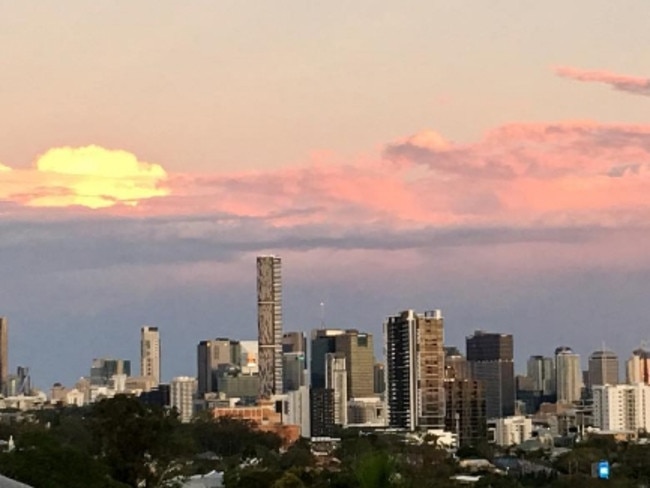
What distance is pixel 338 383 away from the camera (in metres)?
168

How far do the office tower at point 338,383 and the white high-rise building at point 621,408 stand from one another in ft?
74.3

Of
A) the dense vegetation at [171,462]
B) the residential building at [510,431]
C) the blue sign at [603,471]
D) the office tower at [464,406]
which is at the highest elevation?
the office tower at [464,406]

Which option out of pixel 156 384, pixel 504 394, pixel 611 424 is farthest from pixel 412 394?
pixel 156 384

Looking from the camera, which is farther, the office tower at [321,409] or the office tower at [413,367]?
the office tower at [321,409]

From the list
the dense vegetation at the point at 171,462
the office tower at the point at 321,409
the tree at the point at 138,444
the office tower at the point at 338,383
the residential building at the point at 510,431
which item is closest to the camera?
the dense vegetation at the point at 171,462

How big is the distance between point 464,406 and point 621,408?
79.4 feet

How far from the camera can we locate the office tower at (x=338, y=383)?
162875mm

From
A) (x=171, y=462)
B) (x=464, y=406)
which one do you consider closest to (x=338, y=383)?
(x=464, y=406)

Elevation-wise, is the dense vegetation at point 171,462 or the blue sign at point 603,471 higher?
the dense vegetation at point 171,462

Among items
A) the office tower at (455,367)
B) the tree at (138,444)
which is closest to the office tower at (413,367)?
the office tower at (455,367)

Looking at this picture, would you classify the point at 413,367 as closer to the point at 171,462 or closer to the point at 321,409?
the point at 321,409

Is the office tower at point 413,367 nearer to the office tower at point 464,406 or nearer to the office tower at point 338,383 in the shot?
the office tower at point 464,406

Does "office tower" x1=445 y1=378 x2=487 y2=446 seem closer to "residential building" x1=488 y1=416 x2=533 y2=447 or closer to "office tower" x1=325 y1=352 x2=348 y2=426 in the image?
"residential building" x1=488 y1=416 x2=533 y2=447

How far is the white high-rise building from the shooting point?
162875 millimetres
